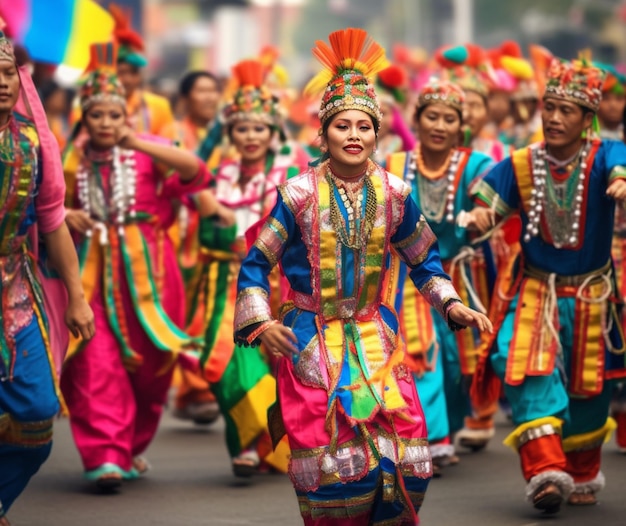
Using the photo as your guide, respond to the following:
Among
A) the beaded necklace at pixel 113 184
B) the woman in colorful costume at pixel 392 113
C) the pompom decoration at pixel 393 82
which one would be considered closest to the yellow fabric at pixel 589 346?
the beaded necklace at pixel 113 184

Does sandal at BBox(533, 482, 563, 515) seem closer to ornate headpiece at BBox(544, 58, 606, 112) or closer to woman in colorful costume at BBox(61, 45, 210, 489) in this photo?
ornate headpiece at BBox(544, 58, 606, 112)

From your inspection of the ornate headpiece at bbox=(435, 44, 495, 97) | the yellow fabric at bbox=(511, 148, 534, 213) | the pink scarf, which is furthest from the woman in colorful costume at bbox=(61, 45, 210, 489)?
the ornate headpiece at bbox=(435, 44, 495, 97)

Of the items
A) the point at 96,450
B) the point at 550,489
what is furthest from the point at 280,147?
the point at 550,489

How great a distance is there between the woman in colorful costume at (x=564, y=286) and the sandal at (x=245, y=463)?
4.90ft

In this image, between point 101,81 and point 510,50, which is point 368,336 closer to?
point 101,81

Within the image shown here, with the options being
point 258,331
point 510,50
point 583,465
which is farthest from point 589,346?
point 510,50

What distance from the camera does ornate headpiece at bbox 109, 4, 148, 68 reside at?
11.9 meters

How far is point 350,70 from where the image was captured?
670 centimetres

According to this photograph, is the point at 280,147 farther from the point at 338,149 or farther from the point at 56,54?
the point at 338,149

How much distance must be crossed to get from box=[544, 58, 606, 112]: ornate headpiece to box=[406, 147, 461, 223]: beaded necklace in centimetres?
104

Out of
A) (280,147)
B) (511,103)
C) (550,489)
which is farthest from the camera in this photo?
(511,103)

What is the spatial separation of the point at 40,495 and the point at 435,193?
102 inches

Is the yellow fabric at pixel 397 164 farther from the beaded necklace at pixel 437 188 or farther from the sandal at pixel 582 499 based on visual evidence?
the sandal at pixel 582 499

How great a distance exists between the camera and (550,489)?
7.61 m
